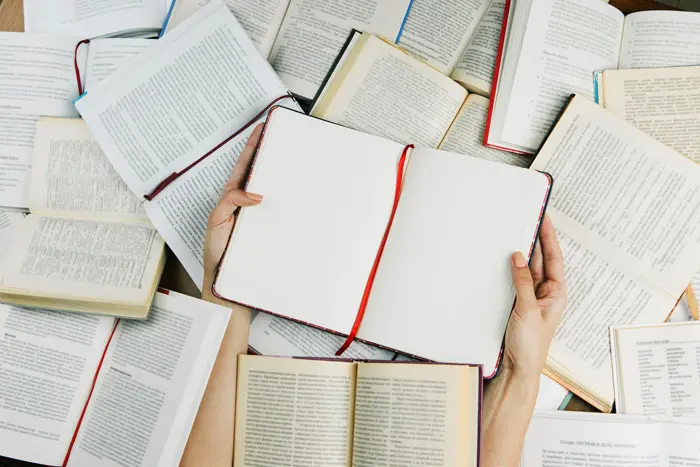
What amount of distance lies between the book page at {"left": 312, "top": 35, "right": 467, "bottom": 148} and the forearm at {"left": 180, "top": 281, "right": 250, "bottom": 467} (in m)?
0.45

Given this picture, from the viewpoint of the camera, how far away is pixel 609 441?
997 millimetres

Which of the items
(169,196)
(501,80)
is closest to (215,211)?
(169,196)

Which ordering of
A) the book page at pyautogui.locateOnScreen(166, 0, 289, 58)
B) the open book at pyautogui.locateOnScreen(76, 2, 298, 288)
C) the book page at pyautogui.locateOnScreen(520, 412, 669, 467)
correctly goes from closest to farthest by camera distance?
the book page at pyautogui.locateOnScreen(520, 412, 669, 467), the open book at pyautogui.locateOnScreen(76, 2, 298, 288), the book page at pyautogui.locateOnScreen(166, 0, 289, 58)

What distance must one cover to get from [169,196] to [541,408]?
0.83 m

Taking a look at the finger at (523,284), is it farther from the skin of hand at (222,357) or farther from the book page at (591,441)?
the skin of hand at (222,357)

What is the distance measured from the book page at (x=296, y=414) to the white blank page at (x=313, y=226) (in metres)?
0.09

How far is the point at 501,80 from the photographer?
44.3 inches

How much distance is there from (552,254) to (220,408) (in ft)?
2.17

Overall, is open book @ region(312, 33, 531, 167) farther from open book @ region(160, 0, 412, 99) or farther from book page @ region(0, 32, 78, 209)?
book page @ region(0, 32, 78, 209)

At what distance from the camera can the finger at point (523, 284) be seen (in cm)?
93

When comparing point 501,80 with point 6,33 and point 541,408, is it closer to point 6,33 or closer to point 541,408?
point 541,408

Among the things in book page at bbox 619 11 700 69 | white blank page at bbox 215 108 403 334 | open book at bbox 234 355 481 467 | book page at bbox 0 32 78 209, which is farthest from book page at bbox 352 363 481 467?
book page at bbox 0 32 78 209

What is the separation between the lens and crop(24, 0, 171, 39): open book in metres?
1.24

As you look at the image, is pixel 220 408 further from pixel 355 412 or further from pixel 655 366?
pixel 655 366
